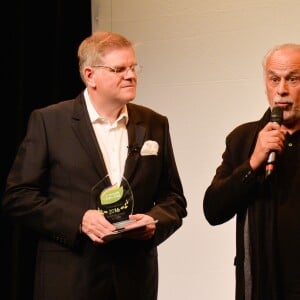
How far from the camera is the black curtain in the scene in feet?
12.8

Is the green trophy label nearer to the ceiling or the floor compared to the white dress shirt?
nearer to the floor

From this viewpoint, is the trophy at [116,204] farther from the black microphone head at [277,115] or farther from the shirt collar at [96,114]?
the black microphone head at [277,115]

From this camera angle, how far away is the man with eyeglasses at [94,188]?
99.0 inches

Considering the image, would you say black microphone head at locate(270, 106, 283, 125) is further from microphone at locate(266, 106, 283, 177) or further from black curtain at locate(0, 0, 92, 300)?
black curtain at locate(0, 0, 92, 300)

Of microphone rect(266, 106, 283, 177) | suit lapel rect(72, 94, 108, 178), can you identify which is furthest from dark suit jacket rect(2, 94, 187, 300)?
microphone rect(266, 106, 283, 177)

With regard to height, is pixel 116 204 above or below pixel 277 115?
below

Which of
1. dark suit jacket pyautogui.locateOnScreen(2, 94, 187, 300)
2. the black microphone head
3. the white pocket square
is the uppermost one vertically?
the black microphone head

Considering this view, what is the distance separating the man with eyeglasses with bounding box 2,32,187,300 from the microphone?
0.45 m

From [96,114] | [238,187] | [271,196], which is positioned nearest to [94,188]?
[96,114]

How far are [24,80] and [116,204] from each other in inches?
70.4

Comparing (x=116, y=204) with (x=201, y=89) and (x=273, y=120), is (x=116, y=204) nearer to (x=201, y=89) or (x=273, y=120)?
(x=273, y=120)

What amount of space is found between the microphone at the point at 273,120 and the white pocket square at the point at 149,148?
52 centimetres

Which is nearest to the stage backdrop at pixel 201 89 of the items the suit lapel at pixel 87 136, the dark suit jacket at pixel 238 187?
the dark suit jacket at pixel 238 187

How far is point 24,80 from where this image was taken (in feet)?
13.1
